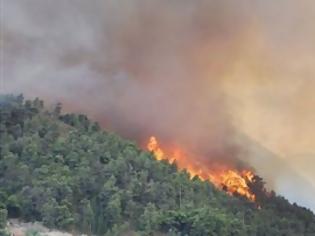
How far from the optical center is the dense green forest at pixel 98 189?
40562mm

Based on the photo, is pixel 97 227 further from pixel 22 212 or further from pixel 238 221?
pixel 238 221

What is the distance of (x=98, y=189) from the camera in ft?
145

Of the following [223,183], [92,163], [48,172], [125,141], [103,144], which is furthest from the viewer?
[223,183]

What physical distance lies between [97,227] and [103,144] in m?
11.0

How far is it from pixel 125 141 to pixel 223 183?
1378cm

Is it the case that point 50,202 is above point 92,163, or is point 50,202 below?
below

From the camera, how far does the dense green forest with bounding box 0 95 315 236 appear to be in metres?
40.6

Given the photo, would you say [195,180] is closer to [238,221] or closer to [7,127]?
[238,221]

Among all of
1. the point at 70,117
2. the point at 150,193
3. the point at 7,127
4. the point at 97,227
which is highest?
the point at 70,117

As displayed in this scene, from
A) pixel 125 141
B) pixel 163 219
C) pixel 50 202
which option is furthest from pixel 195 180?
pixel 50 202

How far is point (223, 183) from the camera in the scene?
64.5 metres

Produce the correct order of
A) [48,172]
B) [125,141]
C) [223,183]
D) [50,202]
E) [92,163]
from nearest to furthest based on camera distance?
[50,202], [48,172], [92,163], [125,141], [223,183]

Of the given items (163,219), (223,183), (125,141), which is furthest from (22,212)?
(223,183)

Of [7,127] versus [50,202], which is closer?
[50,202]
